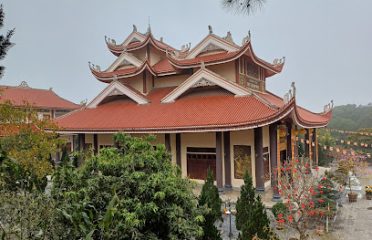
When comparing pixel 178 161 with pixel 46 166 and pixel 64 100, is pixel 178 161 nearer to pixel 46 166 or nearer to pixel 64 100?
pixel 46 166

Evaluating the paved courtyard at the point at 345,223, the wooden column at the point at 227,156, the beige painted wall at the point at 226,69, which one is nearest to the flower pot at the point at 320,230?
the paved courtyard at the point at 345,223

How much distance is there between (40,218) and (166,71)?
14.1m

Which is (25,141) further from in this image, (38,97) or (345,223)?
(38,97)

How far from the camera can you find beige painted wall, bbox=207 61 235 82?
15.6 metres

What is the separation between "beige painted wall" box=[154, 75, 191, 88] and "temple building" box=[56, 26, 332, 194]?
0.06 metres

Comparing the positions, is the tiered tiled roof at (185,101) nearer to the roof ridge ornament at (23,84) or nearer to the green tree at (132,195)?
the green tree at (132,195)

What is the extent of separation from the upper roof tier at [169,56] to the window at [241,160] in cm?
442

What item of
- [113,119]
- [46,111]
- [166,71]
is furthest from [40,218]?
[46,111]

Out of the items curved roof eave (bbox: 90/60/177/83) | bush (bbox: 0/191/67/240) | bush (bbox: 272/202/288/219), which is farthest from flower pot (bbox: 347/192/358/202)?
bush (bbox: 0/191/67/240)

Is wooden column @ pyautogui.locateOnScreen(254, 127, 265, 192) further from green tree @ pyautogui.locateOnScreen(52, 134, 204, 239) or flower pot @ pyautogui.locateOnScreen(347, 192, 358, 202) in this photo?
green tree @ pyautogui.locateOnScreen(52, 134, 204, 239)

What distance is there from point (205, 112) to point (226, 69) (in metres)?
3.27

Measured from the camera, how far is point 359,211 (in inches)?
474

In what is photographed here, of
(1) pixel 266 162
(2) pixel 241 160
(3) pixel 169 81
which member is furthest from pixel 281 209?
(3) pixel 169 81

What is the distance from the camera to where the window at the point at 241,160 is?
45.4 feet
